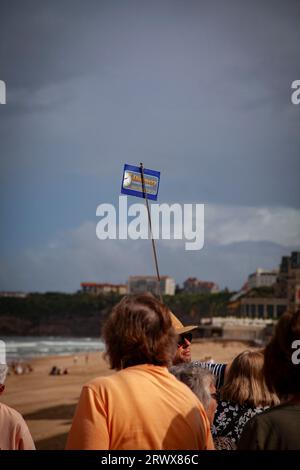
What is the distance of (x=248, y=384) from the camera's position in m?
2.99

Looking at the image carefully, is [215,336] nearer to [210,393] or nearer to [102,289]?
[210,393]

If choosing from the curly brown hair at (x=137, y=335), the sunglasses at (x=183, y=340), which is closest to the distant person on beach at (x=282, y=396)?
the curly brown hair at (x=137, y=335)

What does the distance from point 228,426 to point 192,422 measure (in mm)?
908

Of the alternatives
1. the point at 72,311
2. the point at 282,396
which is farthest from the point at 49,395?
the point at 72,311

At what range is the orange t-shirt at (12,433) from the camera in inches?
96.4

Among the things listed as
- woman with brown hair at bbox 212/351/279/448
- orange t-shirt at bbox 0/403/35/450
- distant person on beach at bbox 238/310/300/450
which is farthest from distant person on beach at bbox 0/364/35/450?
woman with brown hair at bbox 212/351/279/448

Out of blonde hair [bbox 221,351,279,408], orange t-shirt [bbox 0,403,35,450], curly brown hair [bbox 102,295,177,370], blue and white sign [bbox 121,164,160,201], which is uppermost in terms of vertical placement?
blue and white sign [bbox 121,164,160,201]

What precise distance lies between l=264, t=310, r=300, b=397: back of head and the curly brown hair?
32 cm

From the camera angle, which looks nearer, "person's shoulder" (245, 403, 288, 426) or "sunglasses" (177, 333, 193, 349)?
"person's shoulder" (245, 403, 288, 426)

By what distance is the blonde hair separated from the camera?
2.94 meters

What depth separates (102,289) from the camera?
125562 mm

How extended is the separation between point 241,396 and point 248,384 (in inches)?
2.3

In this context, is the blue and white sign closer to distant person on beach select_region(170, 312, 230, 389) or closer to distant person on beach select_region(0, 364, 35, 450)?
distant person on beach select_region(170, 312, 230, 389)

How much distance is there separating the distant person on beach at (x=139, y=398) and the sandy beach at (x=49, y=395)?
8066 mm
